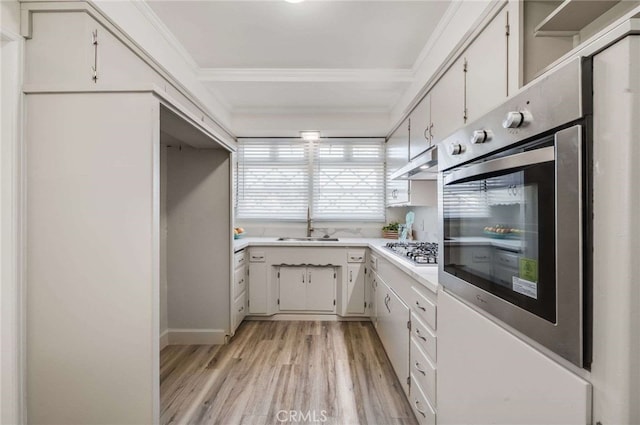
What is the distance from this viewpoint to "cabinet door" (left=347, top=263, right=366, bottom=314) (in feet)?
10.4

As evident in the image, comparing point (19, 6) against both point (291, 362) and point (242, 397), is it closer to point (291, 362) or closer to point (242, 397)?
point (242, 397)

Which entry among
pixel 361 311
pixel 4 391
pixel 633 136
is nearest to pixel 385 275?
pixel 361 311

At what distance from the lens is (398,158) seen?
3.12 meters

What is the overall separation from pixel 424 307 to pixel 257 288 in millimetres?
2198

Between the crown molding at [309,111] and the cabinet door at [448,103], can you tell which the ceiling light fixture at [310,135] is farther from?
the cabinet door at [448,103]

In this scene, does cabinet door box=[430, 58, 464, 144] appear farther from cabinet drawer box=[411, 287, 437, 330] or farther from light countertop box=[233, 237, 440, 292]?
cabinet drawer box=[411, 287, 437, 330]

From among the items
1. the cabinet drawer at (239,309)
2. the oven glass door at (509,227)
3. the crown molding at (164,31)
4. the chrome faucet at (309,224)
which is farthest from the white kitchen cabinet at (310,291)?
the crown molding at (164,31)

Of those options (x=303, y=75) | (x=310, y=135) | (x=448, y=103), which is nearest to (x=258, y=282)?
(x=310, y=135)

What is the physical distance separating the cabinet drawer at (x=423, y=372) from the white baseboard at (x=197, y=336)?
1830mm

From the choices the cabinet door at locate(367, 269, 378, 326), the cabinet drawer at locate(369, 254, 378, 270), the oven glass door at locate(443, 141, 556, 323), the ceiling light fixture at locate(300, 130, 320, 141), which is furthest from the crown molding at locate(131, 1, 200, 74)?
the cabinet door at locate(367, 269, 378, 326)

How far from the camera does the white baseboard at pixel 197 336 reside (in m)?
2.68

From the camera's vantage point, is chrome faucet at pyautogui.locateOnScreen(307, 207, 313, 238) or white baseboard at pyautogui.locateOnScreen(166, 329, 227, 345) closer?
white baseboard at pyautogui.locateOnScreen(166, 329, 227, 345)

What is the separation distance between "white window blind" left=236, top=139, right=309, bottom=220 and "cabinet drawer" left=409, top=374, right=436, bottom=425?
255 cm

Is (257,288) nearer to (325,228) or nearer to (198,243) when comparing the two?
(198,243)
